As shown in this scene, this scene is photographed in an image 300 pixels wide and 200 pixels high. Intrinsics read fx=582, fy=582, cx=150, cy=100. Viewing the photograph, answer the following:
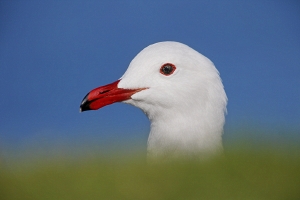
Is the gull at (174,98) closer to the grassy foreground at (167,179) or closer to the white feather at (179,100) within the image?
the white feather at (179,100)

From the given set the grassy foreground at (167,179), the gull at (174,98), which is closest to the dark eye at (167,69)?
the gull at (174,98)

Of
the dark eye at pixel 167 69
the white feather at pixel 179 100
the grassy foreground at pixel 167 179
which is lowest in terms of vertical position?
the grassy foreground at pixel 167 179

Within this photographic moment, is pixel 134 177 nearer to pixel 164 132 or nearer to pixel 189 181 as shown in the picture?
pixel 189 181

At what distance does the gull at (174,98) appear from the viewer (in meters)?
7.36

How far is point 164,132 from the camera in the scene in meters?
7.48

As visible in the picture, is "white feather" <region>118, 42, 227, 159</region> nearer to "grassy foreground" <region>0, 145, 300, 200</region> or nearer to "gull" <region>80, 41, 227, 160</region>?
"gull" <region>80, 41, 227, 160</region>

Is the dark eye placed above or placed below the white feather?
above

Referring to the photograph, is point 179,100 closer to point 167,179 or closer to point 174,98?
point 174,98

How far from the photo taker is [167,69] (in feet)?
25.6

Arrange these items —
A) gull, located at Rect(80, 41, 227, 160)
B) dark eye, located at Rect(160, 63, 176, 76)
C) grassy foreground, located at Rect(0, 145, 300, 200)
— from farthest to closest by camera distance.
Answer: dark eye, located at Rect(160, 63, 176, 76)
gull, located at Rect(80, 41, 227, 160)
grassy foreground, located at Rect(0, 145, 300, 200)

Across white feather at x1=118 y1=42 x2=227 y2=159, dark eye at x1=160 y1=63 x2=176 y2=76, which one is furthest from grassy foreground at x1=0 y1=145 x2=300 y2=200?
dark eye at x1=160 y1=63 x2=176 y2=76

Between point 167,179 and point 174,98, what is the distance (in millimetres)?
3836

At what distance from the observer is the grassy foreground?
3.68 meters

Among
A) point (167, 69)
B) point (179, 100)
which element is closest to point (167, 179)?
point (179, 100)
